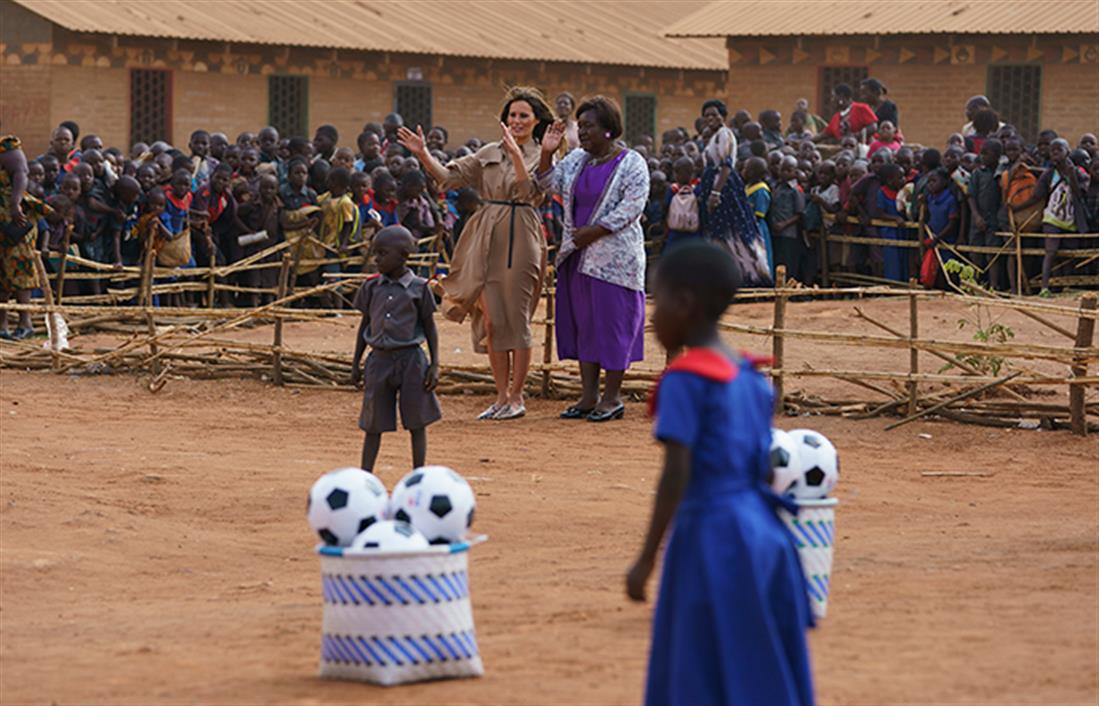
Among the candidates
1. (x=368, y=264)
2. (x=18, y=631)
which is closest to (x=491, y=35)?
(x=368, y=264)

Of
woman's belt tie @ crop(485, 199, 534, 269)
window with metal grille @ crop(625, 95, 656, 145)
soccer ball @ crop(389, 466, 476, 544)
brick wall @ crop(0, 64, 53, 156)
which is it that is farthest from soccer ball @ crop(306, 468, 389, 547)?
window with metal grille @ crop(625, 95, 656, 145)

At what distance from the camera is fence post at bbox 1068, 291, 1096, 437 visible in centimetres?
1109

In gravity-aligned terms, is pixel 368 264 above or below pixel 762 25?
below

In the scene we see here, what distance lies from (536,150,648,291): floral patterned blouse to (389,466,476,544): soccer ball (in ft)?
17.6

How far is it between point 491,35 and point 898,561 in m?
24.9

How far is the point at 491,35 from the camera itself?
31.8m

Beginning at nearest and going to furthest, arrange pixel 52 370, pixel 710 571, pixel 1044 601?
pixel 710 571
pixel 1044 601
pixel 52 370

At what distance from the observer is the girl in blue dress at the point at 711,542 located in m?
4.58

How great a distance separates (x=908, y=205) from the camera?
61.7 feet

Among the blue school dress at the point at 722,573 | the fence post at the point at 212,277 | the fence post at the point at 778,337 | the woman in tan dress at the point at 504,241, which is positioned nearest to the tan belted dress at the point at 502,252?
the woman in tan dress at the point at 504,241

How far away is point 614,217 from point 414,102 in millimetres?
20729

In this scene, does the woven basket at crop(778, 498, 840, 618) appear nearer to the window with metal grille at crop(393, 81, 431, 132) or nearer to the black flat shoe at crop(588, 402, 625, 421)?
the black flat shoe at crop(588, 402, 625, 421)

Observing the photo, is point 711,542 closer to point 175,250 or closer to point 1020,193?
point 175,250

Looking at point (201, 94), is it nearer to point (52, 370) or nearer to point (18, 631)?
point (52, 370)
